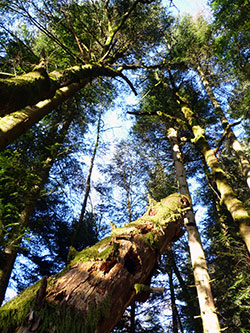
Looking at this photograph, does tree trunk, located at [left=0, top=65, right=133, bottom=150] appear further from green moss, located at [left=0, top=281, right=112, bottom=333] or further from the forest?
green moss, located at [left=0, top=281, right=112, bottom=333]

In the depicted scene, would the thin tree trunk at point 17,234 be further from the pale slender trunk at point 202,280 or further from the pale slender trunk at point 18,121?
the pale slender trunk at point 202,280

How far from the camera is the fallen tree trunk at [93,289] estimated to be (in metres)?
1.39

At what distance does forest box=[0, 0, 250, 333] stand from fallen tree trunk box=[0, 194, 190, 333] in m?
0.01

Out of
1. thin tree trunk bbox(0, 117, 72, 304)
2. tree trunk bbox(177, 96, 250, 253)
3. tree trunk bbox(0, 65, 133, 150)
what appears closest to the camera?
tree trunk bbox(0, 65, 133, 150)

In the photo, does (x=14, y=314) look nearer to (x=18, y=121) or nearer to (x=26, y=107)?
(x=18, y=121)

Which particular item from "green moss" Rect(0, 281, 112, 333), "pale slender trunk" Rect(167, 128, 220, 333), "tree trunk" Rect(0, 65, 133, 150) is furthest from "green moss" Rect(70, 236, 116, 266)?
"pale slender trunk" Rect(167, 128, 220, 333)

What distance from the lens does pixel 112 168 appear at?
37.4 ft

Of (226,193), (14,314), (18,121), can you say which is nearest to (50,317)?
(14,314)

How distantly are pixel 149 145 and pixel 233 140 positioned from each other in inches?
147

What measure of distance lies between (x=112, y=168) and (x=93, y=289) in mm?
9724

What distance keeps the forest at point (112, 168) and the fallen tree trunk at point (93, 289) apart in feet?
0.04

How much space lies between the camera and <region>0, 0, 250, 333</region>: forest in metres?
2.05

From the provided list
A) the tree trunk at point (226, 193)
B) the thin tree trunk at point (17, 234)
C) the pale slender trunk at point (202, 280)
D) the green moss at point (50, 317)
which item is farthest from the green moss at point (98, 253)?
the tree trunk at point (226, 193)

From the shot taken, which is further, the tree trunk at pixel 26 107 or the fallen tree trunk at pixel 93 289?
the tree trunk at pixel 26 107
